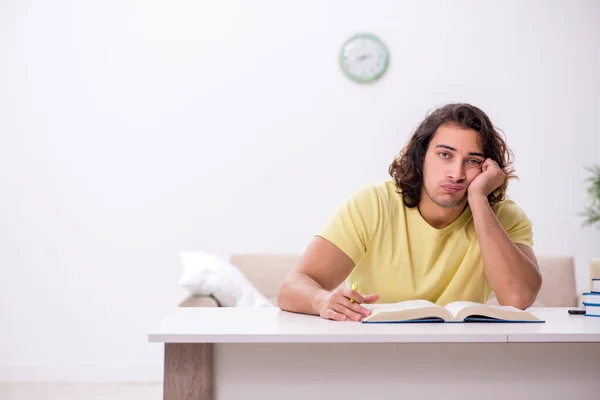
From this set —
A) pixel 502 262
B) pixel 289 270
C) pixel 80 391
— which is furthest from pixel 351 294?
pixel 80 391

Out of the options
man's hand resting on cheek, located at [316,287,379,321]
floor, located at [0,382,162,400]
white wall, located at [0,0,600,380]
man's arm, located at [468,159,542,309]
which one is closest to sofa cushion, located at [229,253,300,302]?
white wall, located at [0,0,600,380]

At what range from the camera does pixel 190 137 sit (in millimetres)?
3914

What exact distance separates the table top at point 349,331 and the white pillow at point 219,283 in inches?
52.2

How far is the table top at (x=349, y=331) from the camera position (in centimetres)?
128

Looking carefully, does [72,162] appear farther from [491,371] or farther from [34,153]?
[491,371]

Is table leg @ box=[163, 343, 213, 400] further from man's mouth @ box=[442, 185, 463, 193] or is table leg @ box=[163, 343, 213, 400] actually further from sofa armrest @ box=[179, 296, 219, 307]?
sofa armrest @ box=[179, 296, 219, 307]

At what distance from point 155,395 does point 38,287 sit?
88 cm

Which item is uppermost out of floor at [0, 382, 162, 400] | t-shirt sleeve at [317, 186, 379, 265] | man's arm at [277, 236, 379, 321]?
t-shirt sleeve at [317, 186, 379, 265]

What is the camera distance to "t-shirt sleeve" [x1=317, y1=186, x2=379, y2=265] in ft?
6.23

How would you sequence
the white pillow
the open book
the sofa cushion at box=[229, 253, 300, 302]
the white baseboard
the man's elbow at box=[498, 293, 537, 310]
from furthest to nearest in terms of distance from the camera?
Answer: the white baseboard
the sofa cushion at box=[229, 253, 300, 302]
the white pillow
the man's elbow at box=[498, 293, 537, 310]
the open book

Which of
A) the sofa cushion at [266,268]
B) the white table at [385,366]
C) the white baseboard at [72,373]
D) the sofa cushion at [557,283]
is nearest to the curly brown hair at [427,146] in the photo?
the white table at [385,366]

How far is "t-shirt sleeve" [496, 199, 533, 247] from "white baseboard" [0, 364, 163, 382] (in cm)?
237

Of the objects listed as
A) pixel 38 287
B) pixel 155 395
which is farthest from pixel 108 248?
pixel 155 395

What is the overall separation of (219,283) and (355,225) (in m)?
1.12
